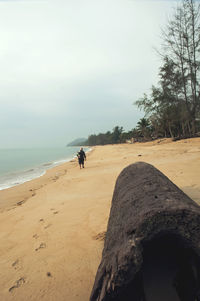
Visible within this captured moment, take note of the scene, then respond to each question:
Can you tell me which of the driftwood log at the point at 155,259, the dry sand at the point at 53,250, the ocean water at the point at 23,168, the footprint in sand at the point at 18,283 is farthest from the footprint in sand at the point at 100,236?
the ocean water at the point at 23,168

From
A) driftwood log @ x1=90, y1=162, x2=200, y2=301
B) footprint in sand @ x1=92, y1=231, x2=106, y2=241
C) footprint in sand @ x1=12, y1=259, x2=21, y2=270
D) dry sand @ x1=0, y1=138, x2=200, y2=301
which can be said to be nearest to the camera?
driftwood log @ x1=90, y1=162, x2=200, y2=301

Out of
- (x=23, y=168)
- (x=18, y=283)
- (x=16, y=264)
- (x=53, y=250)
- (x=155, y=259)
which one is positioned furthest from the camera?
(x=23, y=168)

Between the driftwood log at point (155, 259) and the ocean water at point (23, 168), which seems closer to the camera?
the driftwood log at point (155, 259)

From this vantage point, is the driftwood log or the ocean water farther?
the ocean water

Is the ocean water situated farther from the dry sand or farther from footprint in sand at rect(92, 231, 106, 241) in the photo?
footprint in sand at rect(92, 231, 106, 241)

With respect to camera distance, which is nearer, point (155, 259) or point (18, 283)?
point (155, 259)

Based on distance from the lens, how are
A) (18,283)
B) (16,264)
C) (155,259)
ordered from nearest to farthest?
(155,259) < (18,283) < (16,264)

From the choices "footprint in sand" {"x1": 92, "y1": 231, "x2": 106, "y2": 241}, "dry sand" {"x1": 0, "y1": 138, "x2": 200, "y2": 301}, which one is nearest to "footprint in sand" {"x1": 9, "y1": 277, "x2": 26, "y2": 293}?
"dry sand" {"x1": 0, "y1": 138, "x2": 200, "y2": 301}

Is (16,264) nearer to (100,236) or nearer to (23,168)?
(100,236)

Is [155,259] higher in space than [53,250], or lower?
higher

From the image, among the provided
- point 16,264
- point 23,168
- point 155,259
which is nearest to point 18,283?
point 16,264

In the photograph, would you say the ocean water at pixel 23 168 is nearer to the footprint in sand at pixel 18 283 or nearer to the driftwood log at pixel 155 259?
the footprint in sand at pixel 18 283

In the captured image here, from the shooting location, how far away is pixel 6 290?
1.88 meters

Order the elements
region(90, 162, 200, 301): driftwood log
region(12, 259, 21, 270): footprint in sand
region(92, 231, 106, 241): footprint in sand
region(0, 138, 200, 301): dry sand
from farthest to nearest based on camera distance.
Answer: region(92, 231, 106, 241): footprint in sand < region(12, 259, 21, 270): footprint in sand < region(0, 138, 200, 301): dry sand < region(90, 162, 200, 301): driftwood log
